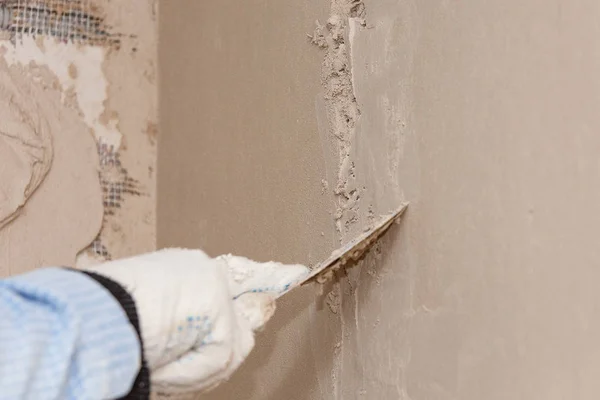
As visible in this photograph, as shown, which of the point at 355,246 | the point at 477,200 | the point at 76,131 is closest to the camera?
the point at 477,200

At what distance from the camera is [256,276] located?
2.83ft

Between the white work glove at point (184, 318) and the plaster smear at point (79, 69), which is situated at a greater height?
the plaster smear at point (79, 69)

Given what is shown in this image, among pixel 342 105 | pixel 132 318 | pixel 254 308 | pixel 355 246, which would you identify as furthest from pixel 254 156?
pixel 132 318

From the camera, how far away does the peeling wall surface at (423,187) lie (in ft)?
2.29

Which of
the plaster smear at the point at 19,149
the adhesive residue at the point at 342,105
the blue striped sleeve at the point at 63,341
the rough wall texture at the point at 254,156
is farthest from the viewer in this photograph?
the plaster smear at the point at 19,149

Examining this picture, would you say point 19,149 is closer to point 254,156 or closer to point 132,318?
point 254,156

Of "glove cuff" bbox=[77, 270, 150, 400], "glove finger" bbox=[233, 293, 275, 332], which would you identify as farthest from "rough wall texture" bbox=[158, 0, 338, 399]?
"glove cuff" bbox=[77, 270, 150, 400]

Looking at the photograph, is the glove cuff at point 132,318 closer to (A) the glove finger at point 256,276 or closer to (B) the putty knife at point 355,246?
(A) the glove finger at point 256,276

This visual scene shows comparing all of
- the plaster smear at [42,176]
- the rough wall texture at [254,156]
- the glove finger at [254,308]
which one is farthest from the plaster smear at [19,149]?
the glove finger at [254,308]

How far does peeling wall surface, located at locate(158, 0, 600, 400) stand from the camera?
70 centimetres

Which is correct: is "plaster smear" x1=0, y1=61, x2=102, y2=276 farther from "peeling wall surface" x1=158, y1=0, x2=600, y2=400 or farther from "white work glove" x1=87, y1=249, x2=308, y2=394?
"white work glove" x1=87, y1=249, x2=308, y2=394

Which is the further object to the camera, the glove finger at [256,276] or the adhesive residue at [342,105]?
the adhesive residue at [342,105]

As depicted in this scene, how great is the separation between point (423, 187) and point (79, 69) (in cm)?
111

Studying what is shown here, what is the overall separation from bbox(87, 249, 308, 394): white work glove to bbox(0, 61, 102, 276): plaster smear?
0.93 m
